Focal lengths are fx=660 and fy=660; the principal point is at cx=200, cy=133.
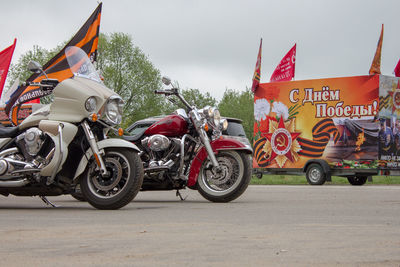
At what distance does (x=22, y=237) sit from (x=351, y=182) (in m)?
18.7

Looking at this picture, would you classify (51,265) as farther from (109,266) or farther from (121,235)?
(121,235)

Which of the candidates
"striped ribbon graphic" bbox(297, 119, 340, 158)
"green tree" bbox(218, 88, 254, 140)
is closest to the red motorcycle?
"striped ribbon graphic" bbox(297, 119, 340, 158)

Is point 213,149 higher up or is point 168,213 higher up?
point 213,149

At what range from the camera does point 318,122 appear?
22047 mm

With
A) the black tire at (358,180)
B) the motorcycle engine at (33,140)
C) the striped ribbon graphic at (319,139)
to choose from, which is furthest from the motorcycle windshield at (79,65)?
the black tire at (358,180)

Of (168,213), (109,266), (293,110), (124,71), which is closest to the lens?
(109,266)

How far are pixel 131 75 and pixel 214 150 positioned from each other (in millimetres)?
52382

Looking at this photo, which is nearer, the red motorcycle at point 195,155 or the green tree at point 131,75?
the red motorcycle at point 195,155

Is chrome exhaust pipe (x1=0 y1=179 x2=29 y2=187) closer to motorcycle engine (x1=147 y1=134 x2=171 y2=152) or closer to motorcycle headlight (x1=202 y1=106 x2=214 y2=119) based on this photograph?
motorcycle engine (x1=147 y1=134 x2=171 y2=152)

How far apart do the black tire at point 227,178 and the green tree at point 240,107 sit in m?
71.6

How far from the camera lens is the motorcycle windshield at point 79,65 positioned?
28.3 feet

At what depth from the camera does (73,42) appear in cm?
1280

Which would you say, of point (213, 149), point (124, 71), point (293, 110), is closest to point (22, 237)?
point (213, 149)

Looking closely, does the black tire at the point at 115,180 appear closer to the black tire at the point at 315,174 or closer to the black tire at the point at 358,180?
the black tire at the point at 315,174
